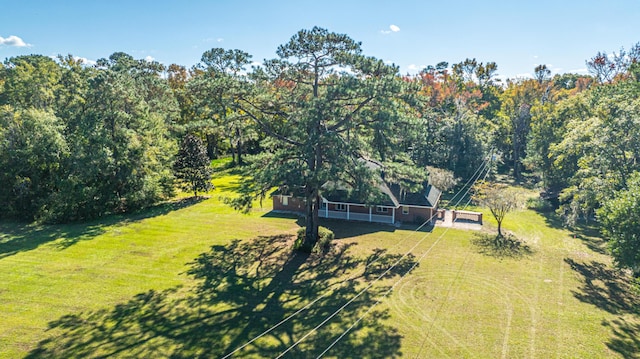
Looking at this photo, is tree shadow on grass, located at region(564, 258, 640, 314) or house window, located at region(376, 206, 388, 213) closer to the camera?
tree shadow on grass, located at region(564, 258, 640, 314)

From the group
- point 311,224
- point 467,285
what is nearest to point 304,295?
point 311,224

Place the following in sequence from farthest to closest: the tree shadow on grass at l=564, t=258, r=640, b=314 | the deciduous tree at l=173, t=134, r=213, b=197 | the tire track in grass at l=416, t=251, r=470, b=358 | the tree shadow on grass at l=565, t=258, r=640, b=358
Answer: the deciduous tree at l=173, t=134, r=213, b=197 → the tree shadow on grass at l=564, t=258, r=640, b=314 → the tire track in grass at l=416, t=251, r=470, b=358 → the tree shadow on grass at l=565, t=258, r=640, b=358

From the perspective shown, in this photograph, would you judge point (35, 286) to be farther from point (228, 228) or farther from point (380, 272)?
point (380, 272)

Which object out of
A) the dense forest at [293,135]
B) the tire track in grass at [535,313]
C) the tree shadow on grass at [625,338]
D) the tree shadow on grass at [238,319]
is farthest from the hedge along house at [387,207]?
the tree shadow on grass at [625,338]

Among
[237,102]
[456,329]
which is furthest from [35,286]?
[456,329]

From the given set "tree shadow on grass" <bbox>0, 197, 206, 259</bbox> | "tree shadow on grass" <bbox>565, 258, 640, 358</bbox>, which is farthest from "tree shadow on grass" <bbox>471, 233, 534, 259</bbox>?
"tree shadow on grass" <bbox>0, 197, 206, 259</bbox>

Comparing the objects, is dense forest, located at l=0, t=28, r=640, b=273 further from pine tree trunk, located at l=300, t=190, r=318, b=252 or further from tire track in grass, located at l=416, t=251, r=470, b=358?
tire track in grass, located at l=416, t=251, r=470, b=358

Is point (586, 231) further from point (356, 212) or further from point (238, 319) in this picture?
point (238, 319)
